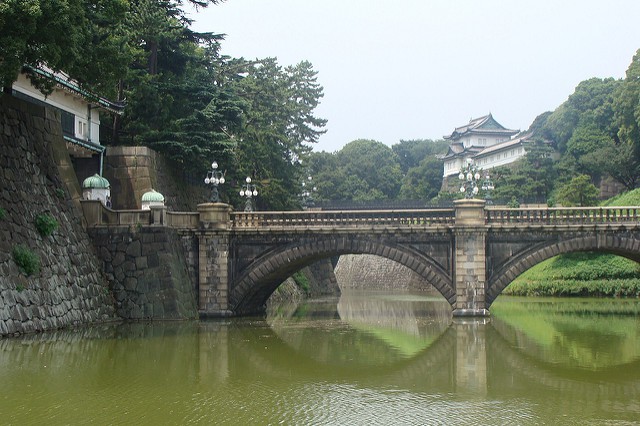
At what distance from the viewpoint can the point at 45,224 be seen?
2858 centimetres

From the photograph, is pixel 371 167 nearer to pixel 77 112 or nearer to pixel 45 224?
pixel 77 112

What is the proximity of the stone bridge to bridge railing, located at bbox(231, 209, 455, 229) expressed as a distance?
42 millimetres

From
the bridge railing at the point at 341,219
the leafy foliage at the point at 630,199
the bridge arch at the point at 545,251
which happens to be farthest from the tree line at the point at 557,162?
the bridge railing at the point at 341,219

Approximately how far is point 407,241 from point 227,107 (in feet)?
44.0

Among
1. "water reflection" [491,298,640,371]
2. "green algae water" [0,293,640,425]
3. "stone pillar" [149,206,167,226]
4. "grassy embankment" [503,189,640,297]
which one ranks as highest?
"stone pillar" [149,206,167,226]

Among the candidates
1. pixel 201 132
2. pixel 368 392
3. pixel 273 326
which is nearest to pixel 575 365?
pixel 368 392

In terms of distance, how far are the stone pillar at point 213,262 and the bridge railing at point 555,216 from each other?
11011mm

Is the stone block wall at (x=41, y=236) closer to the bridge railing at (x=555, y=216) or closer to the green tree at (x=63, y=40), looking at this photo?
the green tree at (x=63, y=40)

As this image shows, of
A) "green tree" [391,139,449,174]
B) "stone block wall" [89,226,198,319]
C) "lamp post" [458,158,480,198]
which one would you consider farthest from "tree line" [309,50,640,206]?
"stone block wall" [89,226,198,319]

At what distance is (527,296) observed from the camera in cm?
5450

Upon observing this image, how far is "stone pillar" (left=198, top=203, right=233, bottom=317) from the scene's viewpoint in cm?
3578

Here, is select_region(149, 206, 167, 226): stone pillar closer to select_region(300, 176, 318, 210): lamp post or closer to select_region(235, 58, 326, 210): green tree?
select_region(235, 58, 326, 210): green tree

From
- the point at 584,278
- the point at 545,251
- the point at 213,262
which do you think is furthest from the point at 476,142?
the point at 213,262

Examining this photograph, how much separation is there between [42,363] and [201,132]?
23203 mm
